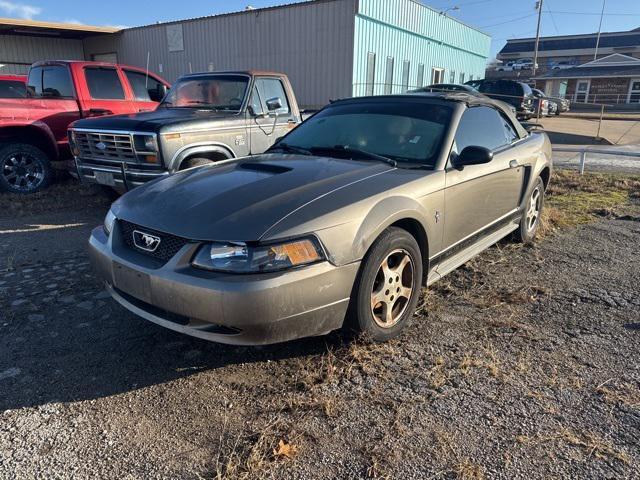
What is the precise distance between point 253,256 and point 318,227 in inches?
15.1

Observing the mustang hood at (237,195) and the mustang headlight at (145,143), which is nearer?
the mustang hood at (237,195)

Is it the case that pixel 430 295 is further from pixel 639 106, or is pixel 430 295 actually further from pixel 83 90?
pixel 639 106

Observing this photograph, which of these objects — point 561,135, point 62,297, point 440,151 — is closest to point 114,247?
point 62,297

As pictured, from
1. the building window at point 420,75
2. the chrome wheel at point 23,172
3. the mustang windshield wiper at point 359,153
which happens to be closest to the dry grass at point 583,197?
the mustang windshield wiper at point 359,153

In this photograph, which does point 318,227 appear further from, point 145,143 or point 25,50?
point 25,50

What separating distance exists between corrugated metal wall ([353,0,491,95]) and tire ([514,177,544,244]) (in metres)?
15.3

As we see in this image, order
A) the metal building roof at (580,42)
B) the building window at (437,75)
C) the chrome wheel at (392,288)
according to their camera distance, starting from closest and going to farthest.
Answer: the chrome wheel at (392,288), the building window at (437,75), the metal building roof at (580,42)

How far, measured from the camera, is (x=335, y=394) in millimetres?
2705

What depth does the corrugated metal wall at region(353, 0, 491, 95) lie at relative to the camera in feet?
64.8

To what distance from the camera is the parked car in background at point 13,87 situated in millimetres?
8742

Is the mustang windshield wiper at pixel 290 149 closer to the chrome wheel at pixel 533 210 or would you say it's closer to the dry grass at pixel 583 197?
the chrome wheel at pixel 533 210

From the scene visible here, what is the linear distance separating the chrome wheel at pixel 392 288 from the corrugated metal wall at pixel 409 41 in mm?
17631

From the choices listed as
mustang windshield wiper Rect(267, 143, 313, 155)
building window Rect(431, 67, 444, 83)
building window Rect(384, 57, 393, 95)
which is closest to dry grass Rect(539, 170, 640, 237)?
mustang windshield wiper Rect(267, 143, 313, 155)

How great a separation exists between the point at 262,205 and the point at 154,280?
0.72 meters
